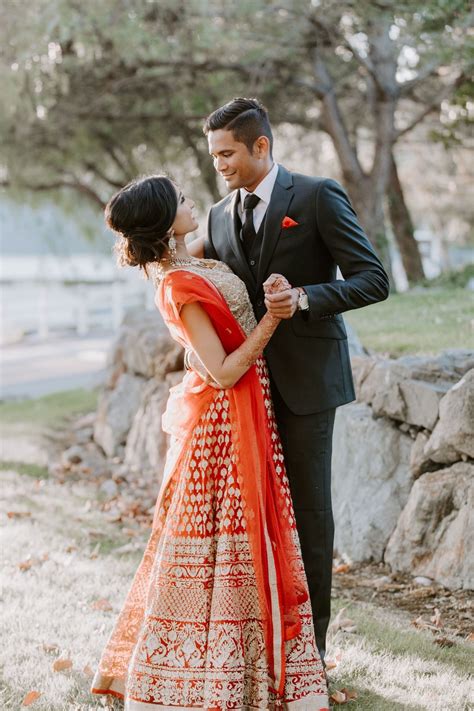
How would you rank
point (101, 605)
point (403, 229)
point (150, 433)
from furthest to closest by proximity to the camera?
point (403, 229), point (150, 433), point (101, 605)

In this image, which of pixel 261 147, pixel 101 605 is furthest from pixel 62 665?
pixel 261 147

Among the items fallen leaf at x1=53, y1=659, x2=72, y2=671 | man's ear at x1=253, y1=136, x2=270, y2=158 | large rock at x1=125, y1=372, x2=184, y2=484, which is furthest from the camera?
large rock at x1=125, y1=372, x2=184, y2=484

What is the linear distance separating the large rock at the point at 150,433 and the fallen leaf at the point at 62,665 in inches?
137

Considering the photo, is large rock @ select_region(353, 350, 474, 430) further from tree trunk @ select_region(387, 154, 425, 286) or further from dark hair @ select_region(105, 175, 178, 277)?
tree trunk @ select_region(387, 154, 425, 286)

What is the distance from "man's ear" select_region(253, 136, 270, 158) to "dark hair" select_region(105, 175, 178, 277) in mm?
353

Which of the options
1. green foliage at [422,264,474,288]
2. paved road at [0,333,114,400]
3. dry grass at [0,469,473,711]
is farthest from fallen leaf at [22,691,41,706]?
paved road at [0,333,114,400]

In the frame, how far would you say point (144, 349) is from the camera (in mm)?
8172

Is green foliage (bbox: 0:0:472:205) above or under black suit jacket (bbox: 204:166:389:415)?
above

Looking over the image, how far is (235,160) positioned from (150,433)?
15.4ft

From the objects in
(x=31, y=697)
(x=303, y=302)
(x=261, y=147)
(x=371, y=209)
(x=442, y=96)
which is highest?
(x=442, y=96)

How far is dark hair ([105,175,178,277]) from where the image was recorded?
9.87ft

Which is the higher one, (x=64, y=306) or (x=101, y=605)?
(x=64, y=306)

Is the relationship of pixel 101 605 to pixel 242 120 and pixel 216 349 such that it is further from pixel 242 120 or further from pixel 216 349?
pixel 242 120

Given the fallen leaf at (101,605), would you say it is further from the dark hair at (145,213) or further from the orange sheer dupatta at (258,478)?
the dark hair at (145,213)
